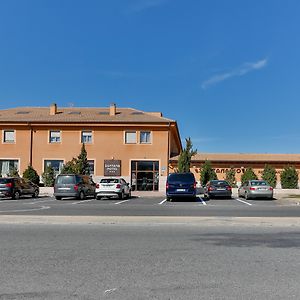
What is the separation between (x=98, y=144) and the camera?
47531 millimetres

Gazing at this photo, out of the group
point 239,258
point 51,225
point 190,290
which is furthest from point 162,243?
point 51,225

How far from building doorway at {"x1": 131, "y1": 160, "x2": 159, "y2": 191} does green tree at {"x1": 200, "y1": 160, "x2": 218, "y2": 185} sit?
4.67m

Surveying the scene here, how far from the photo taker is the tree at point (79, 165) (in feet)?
141

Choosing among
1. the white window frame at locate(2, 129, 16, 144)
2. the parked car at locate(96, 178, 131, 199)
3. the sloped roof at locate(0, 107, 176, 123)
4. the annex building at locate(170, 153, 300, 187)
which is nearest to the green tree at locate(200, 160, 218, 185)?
the annex building at locate(170, 153, 300, 187)

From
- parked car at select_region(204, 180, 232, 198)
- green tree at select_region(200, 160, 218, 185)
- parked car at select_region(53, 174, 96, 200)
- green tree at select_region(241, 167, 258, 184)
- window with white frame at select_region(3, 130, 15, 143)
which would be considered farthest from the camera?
window with white frame at select_region(3, 130, 15, 143)

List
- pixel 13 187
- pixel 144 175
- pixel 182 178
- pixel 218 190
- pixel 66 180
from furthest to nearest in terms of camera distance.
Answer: pixel 144 175
pixel 218 190
pixel 13 187
pixel 66 180
pixel 182 178

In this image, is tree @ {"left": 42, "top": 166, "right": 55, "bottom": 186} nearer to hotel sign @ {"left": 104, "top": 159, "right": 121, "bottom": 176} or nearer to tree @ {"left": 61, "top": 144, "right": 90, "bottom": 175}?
tree @ {"left": 61, "top": 144, "right": 90, "bottom": 175}

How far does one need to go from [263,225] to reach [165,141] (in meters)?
Result: 33.0

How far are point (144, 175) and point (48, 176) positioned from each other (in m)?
9.74

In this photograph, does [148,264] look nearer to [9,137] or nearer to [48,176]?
[48,176]

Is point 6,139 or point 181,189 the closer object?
point 181,189

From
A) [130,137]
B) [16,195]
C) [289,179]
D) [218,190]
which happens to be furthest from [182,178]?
[130,137]

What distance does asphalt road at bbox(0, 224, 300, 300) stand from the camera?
593cm

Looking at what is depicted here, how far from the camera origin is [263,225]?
13.6 metres
